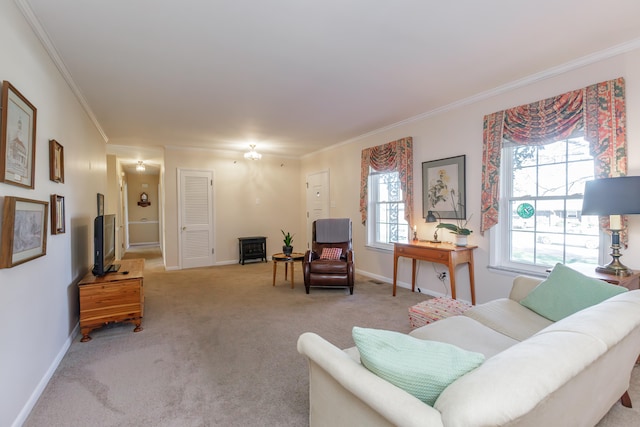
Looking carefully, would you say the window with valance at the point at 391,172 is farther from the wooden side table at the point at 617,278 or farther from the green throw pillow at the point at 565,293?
the green throw pillow at the point at 565,293

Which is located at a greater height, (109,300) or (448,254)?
(448,254)

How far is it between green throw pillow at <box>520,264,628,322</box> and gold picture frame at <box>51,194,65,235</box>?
358 centimetres

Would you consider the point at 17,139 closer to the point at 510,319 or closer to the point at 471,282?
the point at 510,319

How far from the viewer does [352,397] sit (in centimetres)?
108

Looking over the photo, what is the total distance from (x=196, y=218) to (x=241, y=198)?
101cm

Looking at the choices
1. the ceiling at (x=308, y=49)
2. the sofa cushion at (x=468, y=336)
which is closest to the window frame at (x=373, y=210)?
the ceiling at (x=308, y=49)

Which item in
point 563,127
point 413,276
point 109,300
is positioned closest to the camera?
point 563,127

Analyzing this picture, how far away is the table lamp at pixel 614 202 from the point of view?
81.2 inches

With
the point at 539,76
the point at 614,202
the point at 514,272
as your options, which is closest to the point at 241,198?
the point at 514,272

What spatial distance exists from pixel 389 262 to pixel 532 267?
1991mm

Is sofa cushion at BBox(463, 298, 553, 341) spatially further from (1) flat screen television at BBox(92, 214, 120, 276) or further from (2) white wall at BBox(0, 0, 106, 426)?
(1) flat screen television at BBox(92, 214, 120, 276)

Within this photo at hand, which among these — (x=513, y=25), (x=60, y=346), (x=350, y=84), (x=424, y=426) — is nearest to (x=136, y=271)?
(x=60, y=346)

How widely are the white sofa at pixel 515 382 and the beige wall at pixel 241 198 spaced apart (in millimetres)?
5317

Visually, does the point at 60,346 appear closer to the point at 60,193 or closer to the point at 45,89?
the point at 60,193
